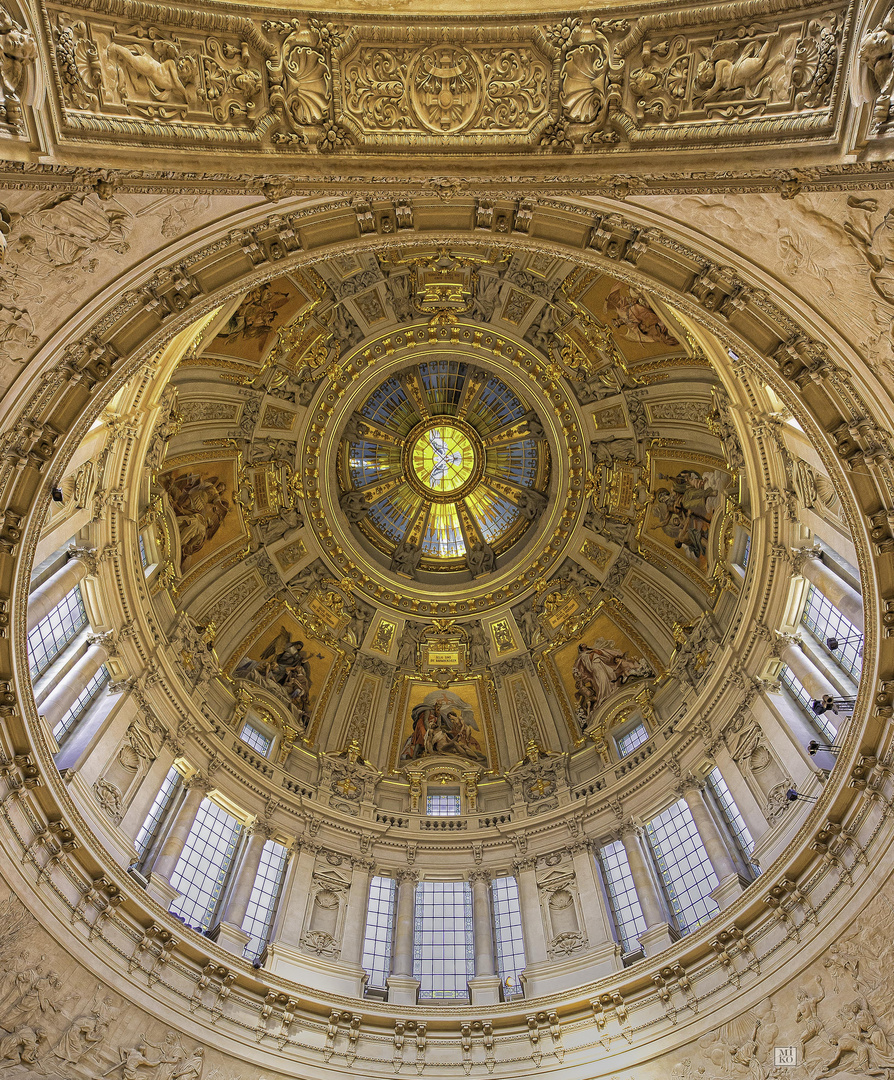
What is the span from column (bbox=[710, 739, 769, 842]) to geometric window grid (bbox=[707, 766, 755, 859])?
230 millimetres

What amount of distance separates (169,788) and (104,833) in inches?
155

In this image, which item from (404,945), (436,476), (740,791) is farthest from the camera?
(436,476)

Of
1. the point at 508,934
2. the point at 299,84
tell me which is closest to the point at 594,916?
the point at 508,934

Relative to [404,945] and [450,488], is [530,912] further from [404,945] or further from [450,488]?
[450,488]

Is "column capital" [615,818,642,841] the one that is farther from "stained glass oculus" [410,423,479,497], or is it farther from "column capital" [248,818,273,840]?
"stained glass oculus" [410,423,479,497]

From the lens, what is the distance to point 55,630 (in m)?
21.0

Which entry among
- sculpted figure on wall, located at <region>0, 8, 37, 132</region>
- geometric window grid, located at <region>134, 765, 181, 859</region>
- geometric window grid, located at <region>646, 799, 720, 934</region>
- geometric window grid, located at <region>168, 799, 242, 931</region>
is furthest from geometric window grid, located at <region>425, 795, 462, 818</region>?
sculpted figure on wall, located at <region>0, 8, 37, 132</region>

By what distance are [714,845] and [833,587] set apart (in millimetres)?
7359

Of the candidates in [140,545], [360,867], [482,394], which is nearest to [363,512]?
[482,394]

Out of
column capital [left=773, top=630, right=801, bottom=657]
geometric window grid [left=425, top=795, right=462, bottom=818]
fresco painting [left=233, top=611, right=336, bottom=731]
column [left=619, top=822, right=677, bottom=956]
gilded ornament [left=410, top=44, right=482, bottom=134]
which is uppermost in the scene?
fresco painting [left=233, top=611, right=336, bottom=731]

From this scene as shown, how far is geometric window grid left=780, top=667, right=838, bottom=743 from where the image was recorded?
2028cm

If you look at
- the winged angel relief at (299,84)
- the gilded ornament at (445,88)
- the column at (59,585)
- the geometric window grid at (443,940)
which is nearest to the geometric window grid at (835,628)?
the geometric window grid at (443,940)

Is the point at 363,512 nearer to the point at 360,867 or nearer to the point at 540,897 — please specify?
the point at 360,867

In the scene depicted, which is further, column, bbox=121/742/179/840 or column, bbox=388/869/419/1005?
column, bbox=388/869/419/1005
